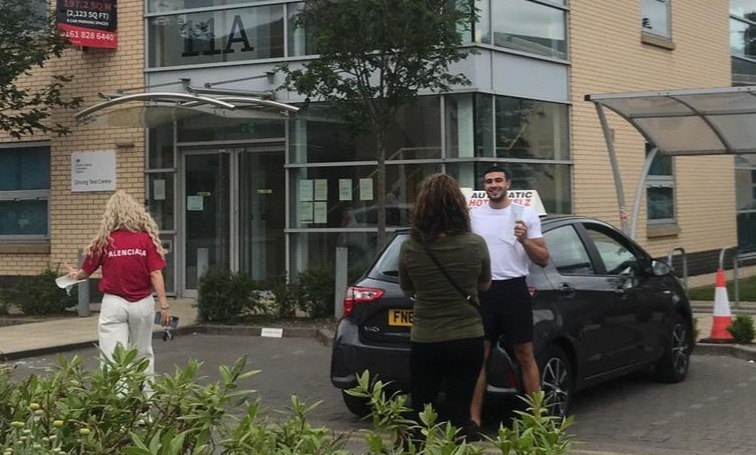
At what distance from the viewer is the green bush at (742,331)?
10.1m

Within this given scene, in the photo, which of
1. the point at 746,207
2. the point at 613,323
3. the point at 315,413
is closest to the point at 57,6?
the point at 315,413

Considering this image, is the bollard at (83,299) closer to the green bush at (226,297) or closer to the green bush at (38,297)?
the green bush at (38,297)

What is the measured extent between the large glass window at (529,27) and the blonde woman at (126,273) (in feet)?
25.1

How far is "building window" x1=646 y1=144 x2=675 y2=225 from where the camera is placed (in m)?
17.2

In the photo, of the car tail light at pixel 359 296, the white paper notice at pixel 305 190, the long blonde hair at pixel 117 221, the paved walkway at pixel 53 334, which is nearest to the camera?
the car tail light at pixel 359 296

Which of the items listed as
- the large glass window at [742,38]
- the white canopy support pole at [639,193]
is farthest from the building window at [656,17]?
the white canopy support pole at [639,193]

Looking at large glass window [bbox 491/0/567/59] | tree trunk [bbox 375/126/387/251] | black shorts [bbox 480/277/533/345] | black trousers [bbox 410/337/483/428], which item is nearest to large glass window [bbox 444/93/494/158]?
large glass window [bbox 491/0/567/59]

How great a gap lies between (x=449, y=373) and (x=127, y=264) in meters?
2.96

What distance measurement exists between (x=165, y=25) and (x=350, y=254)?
4.90m


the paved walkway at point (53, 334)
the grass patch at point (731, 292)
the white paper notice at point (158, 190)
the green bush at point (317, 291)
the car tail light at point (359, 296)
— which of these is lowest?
the paved walkway at point (53, 334)

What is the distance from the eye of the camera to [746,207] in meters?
20.6

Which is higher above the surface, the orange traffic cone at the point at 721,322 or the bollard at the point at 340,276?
the bollard at the point at 340,276

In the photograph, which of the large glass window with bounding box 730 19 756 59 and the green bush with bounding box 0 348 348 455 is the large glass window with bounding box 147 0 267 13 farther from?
the green bush with bounding box 0 348 348 455

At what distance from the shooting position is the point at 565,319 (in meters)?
6.79
